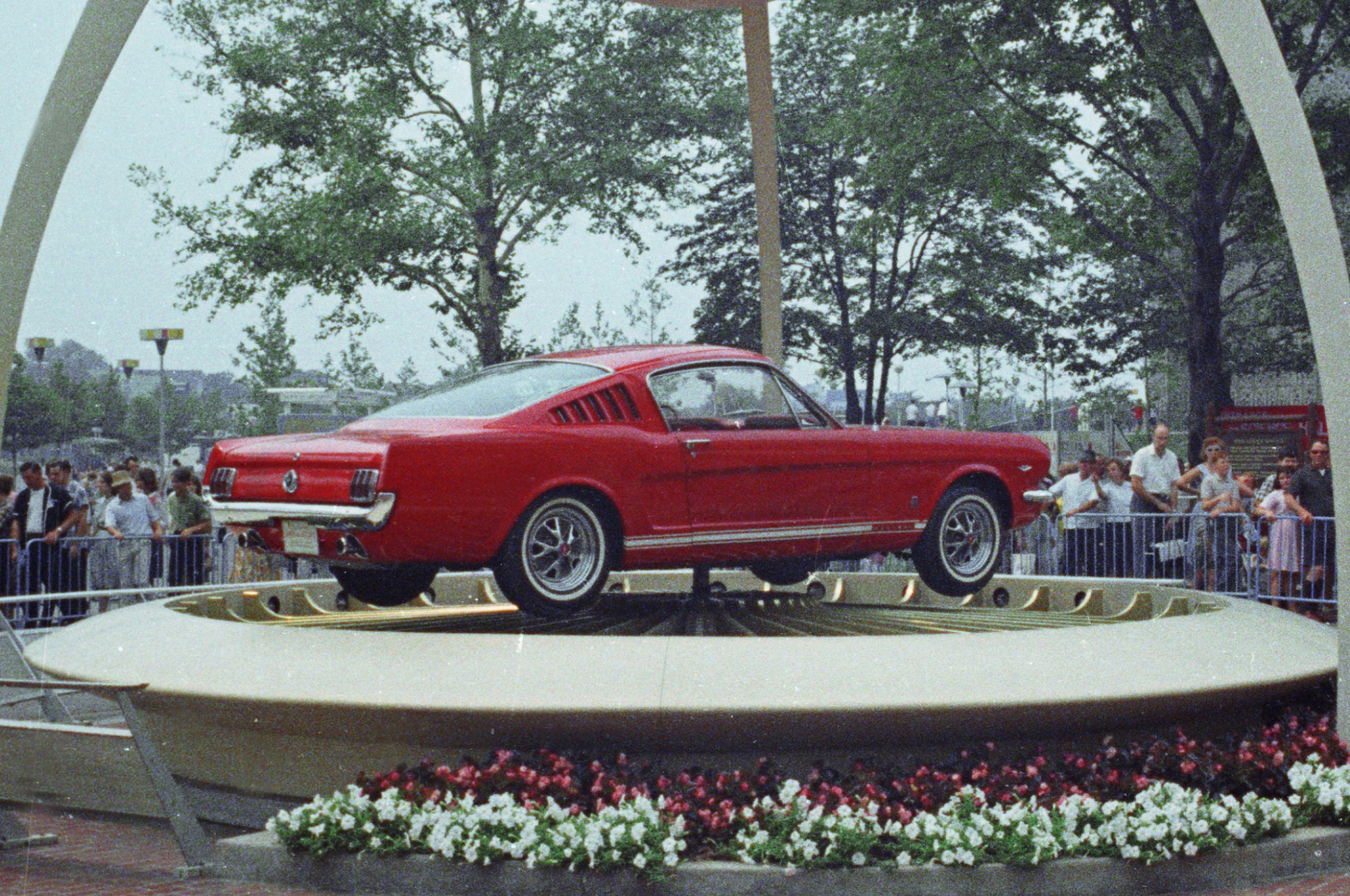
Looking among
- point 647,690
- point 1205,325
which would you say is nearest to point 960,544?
point 647,690

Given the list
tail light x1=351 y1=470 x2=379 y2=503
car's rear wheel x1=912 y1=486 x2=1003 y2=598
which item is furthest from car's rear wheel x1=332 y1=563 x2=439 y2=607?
car's rear wheel x1=912 y1=486 x2=1003 y2=598

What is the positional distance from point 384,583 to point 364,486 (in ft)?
4.82

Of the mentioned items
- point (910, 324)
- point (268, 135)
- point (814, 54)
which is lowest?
point (910, 324)

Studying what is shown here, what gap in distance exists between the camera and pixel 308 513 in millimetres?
7434

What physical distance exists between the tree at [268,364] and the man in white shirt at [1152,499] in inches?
1370

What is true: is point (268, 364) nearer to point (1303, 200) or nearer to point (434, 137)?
point (434, 137)

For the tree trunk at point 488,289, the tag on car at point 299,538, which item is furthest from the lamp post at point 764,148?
the tree trunk at point 488,289

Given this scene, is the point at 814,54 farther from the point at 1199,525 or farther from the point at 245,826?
the point at 245,826

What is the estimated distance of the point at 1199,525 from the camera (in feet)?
54.5

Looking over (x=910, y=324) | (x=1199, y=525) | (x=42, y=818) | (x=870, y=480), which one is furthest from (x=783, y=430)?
(x=910, y=324)

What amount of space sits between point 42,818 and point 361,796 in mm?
2015

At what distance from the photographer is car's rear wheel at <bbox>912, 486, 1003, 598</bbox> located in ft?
30.8

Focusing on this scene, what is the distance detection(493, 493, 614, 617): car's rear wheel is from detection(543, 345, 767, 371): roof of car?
0.96 metres

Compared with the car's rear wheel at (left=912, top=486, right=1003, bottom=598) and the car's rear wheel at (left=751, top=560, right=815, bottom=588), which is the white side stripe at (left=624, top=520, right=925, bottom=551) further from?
the car's rear wheel at (left=751, top=560, right=815, bottom=588)
